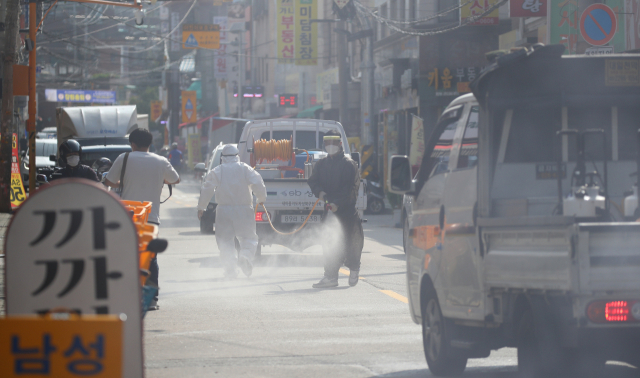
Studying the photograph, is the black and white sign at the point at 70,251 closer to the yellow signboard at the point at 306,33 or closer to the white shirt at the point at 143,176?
the white shirt at the point at 143,176

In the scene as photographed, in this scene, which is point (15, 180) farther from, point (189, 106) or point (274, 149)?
point (189, 106)

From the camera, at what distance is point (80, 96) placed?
76062 mm

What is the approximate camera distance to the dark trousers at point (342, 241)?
1156 cm

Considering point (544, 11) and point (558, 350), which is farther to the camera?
point (544, 11)

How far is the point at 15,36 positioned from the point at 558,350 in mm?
21282

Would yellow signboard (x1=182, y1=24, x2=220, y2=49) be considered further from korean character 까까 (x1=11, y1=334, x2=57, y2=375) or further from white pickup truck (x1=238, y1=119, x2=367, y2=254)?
korean character 까까 (x1=11, y1=334, x2=57, y2=375)

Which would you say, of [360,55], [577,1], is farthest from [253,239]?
[360,55]

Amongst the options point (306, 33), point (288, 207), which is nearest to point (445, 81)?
point (306, 33)

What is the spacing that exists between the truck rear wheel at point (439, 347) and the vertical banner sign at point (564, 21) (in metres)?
14.6

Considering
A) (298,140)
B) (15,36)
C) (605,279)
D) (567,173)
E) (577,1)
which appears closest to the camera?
(605,279)

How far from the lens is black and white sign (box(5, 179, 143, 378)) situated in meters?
3.90

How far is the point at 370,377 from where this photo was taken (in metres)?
6.57

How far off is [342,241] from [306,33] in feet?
104

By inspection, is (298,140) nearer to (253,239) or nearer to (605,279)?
(253,239)
